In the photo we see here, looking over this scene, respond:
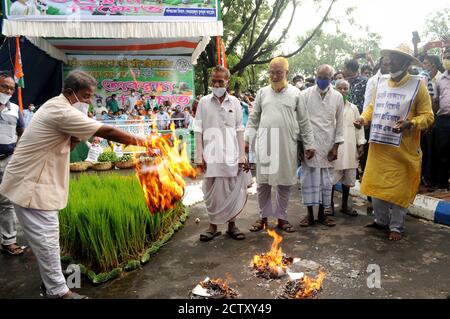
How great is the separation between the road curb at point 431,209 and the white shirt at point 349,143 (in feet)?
3.32

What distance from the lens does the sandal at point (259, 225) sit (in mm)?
5309

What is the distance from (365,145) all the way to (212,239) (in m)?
3.34

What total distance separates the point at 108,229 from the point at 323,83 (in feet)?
11.0

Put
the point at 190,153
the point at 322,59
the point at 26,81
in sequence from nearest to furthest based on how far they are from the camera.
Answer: the point at 190,153 → the point at 26,81 → the point at 322,59

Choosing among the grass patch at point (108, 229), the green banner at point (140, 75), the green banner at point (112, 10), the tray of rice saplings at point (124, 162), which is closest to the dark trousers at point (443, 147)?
the grass patch at point (108, 229)

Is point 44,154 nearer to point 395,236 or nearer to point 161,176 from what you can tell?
point 161,176

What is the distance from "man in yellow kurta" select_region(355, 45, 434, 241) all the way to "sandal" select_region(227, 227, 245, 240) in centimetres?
173

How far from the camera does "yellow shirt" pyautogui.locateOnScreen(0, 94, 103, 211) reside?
3160 mm

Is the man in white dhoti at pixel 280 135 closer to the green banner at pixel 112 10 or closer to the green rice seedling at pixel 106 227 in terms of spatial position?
the green rice seedling at pixel 106 227

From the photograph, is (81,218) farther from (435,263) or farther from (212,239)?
(435,263)

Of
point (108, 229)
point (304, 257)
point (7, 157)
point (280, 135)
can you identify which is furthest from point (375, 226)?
point (7, 157)

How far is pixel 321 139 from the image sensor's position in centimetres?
543
